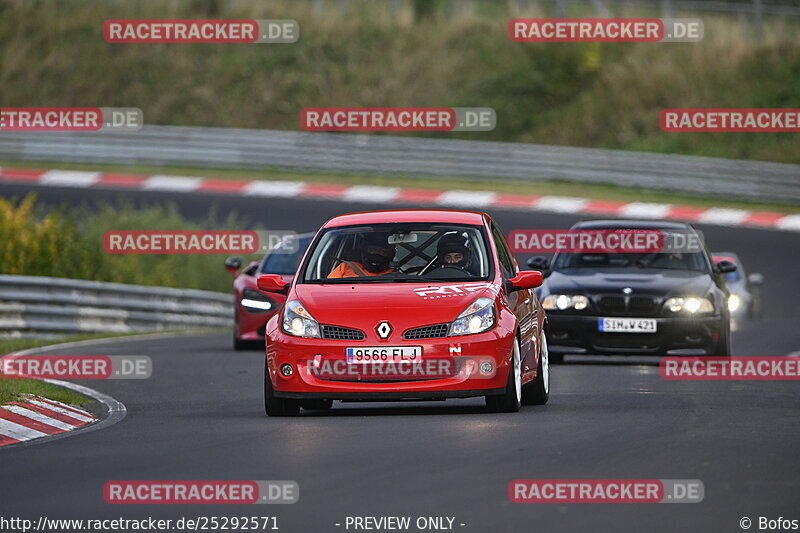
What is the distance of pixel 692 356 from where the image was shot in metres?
18.5

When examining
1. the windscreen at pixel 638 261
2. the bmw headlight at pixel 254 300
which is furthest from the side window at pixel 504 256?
the bmw headlight at pixel 254 300

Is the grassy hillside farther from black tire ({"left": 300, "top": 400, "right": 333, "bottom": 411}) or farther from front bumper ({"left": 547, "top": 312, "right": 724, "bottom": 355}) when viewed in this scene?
black tire ({"left": 300, "top": 400, "right": 333, "bottom": 411})

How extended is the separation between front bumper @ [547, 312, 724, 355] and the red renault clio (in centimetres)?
451

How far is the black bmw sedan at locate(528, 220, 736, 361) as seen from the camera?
687 inches

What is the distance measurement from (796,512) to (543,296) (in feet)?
33.3

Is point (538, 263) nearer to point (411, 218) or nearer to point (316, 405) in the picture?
point (411, 218)

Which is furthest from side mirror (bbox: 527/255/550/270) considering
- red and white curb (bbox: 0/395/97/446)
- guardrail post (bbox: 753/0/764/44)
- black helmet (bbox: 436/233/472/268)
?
guardrail post (bbox: 753/0/764/44)

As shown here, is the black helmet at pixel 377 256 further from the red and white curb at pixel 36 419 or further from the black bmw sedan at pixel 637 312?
the black bmw sedan at pixel 637 312

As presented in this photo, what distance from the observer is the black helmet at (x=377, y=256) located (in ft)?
42.4

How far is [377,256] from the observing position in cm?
1295

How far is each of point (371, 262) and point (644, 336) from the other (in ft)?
17.4

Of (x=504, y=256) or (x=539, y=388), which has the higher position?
(x=504, y=256)

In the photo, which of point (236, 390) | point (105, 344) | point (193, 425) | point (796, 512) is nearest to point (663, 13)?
point (105, 344)

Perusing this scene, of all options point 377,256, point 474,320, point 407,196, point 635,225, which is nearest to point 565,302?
point 635,225
